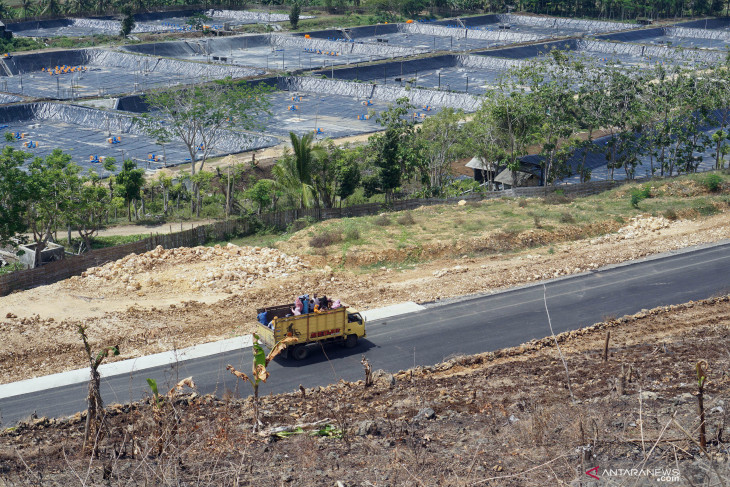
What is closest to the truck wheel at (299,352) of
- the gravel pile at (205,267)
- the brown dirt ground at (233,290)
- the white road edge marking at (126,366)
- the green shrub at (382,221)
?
the white road edge marking at (126,366)

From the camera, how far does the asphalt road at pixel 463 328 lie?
64.0 feet

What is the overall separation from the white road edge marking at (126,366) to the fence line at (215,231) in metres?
8.09

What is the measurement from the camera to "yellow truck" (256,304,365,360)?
20359mm

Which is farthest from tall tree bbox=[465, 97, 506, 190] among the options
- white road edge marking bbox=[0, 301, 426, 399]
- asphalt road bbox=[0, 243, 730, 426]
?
white road edge marking bbox=[0, 301, 426, 399]

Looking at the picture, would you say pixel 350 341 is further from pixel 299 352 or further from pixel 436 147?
pixel 436 147

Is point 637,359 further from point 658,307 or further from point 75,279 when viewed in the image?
point 75,279

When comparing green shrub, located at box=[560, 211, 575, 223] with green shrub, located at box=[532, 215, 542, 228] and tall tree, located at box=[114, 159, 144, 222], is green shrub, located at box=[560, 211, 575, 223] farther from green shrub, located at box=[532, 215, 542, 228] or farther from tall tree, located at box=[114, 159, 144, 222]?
tall tree, located at box=[114, 159, 144, 222]

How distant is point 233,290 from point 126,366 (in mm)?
6683

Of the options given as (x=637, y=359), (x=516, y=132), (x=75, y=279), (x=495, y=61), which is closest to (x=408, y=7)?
(x=495, y=61)

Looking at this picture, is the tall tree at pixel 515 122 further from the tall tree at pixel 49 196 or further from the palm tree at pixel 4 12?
the palm tree at pixel 4 12

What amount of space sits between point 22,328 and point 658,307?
19.9 m

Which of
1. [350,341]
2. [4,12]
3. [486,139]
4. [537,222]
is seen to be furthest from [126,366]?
[4,12]

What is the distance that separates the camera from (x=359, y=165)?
41938mm

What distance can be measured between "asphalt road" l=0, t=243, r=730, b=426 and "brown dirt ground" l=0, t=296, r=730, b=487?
1204 mm
